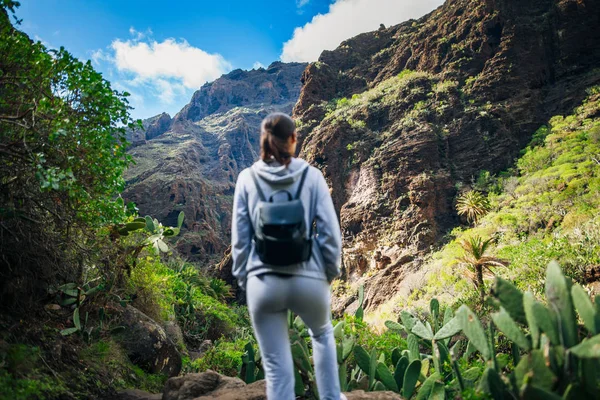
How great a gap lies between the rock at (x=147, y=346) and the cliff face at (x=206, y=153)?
378 cm

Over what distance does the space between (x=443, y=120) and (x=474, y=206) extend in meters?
9.99

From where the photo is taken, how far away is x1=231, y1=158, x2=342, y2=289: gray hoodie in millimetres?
1967

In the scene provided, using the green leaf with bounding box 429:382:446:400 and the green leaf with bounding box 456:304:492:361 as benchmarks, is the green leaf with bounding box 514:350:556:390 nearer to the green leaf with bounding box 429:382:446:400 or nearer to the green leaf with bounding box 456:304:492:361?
the green leaf with bounding box 456:304:492:361

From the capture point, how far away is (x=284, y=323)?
199 centimetres

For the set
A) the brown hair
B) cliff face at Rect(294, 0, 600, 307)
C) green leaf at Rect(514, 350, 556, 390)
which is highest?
cliff face at Rect(294, 0, 600, 307)

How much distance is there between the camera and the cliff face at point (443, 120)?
24.4 metres

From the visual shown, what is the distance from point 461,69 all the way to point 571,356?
114 feet

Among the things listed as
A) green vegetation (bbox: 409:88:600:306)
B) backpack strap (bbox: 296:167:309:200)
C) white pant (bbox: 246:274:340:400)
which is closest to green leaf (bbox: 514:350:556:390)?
white pant (bbox: 246:274:340:400)

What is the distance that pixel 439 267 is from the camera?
19031 millimetres

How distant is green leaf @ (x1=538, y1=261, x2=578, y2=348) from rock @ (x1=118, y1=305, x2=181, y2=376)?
554cm

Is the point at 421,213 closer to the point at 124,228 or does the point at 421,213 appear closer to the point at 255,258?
the point at 124,228

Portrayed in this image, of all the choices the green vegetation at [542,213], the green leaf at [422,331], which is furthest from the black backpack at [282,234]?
the green vegetation at [542,213]

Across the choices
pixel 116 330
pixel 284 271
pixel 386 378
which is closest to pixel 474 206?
pixel 386 378

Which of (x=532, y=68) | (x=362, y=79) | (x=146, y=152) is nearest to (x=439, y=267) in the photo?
(x=532, y=68)
